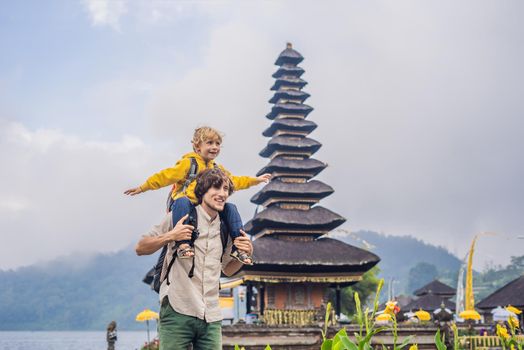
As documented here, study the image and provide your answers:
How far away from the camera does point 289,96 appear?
33062 mm

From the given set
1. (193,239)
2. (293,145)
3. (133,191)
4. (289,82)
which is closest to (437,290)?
(293,145)

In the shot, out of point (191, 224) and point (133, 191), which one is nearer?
point (191, 224)

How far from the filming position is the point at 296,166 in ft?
99.4

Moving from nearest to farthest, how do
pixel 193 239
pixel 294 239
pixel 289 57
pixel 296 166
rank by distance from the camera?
pixel 193 239
pixel 294 239
pixel 296 166
pixel 289 57

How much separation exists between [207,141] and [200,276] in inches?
43.7

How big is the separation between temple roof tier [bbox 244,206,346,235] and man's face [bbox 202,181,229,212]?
77.0 ft

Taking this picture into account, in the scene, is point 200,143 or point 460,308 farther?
point 460,308

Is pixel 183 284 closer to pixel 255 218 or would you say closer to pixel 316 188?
pixel 255 218

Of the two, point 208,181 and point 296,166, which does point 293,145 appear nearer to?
point 296,166

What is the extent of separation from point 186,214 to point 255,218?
78.4 feet

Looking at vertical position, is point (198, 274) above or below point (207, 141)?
below

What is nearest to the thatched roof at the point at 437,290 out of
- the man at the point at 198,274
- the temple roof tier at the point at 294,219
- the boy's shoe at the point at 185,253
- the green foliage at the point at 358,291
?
the green foliage at the point at 358,291

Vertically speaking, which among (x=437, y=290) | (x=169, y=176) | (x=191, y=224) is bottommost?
(x=191, y=224)

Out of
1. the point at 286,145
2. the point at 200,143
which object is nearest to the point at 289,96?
the point at 286,145
